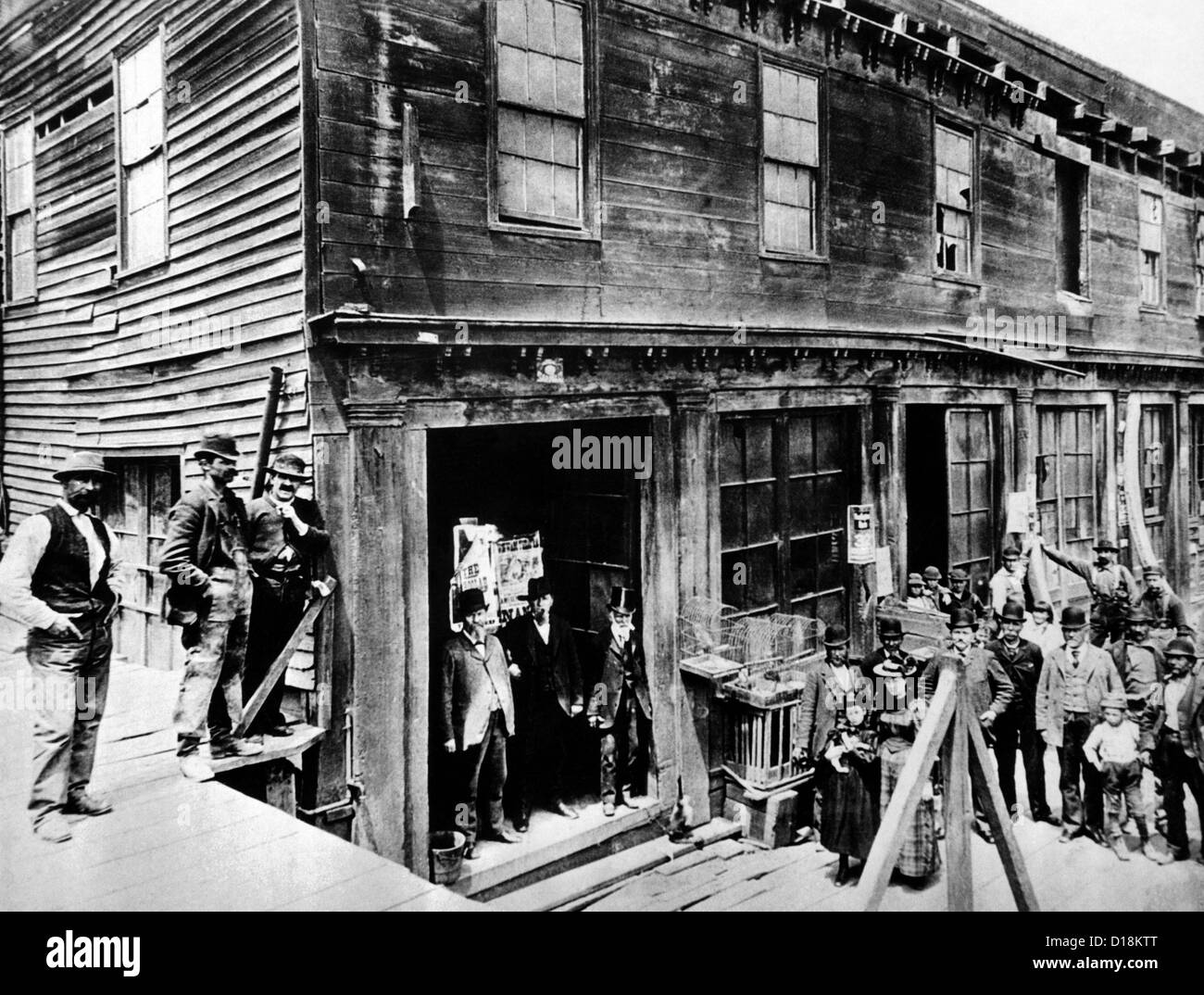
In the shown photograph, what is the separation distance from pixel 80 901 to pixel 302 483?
2479mm

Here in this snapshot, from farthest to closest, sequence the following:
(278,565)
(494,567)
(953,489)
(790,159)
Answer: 1. (953,489)
2. (790,159)
3. (494,567)
4. (278,565)

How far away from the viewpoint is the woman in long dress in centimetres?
618

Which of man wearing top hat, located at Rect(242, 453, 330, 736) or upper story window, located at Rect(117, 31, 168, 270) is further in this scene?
upper story window, located at Rect(117, 31, 168, 270)

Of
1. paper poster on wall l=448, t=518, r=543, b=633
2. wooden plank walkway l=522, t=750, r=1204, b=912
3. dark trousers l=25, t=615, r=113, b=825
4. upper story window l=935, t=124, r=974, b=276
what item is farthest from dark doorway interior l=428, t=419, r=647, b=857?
upper story window l=935, t=124, r=974, b=276

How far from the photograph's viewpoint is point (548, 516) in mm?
8242

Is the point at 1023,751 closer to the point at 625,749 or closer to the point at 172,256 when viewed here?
the point at 625,749

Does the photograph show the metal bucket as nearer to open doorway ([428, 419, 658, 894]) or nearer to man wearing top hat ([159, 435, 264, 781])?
open doorway ([428, 419, 658, 894])

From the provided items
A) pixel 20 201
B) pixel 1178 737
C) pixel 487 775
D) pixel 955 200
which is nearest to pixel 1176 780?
pixel 1178 737

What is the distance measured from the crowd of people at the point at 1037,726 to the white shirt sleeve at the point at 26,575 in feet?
16.6

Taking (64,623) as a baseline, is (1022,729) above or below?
below

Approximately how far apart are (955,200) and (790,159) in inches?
113

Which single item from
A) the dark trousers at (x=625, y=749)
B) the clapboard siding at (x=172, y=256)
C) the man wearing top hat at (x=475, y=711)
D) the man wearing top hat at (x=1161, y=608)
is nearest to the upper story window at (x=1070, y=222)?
the man wearing top hat at (x=1161, y=608)

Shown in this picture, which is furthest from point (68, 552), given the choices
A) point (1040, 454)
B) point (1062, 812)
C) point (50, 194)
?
point (1040, 454)

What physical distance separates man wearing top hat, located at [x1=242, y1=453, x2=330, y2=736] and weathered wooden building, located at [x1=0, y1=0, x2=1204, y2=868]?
0.22 m
